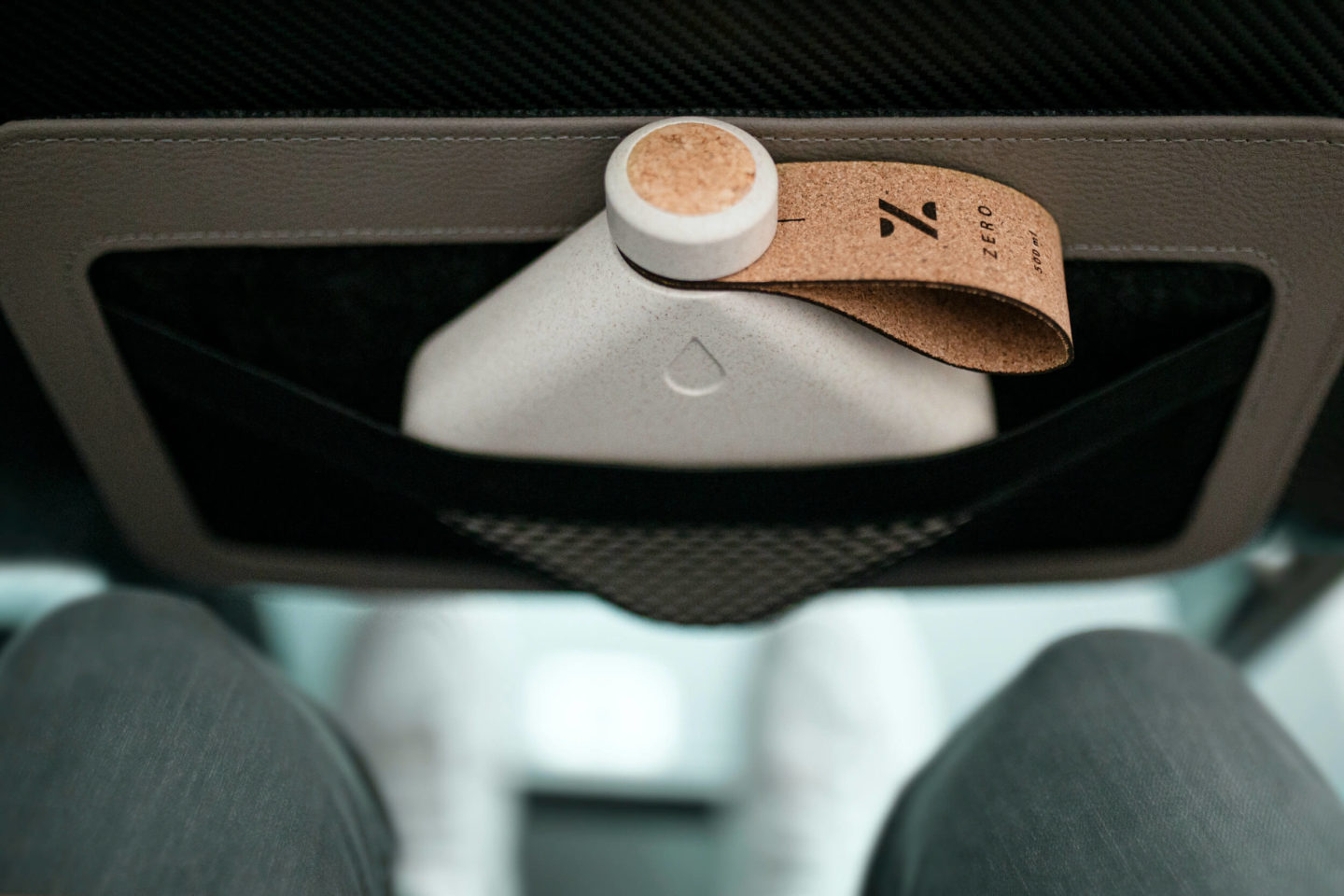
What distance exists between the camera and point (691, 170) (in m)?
0.36

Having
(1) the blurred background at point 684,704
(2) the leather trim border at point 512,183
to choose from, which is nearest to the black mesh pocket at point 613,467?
(2) the leather trim border at point 512,183

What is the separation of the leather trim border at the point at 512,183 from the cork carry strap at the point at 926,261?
17mm

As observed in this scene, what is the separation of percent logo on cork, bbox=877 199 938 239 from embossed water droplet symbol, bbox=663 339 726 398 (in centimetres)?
8

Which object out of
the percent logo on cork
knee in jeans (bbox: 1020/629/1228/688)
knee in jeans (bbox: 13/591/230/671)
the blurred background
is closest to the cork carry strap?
the percent logo on cork

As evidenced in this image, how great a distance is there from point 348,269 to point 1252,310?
0.38 m

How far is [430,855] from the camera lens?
0.80m

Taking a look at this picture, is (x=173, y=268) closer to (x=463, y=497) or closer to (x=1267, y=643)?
(x=463, y=497)

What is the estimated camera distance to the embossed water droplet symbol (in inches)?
14.9

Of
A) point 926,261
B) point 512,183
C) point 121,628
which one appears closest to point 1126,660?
point 926,261

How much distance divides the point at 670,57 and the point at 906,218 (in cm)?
11

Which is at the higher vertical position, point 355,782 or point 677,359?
point 677,359

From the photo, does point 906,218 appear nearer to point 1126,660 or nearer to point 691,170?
point 691,170

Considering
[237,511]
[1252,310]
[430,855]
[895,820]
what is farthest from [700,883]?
[1252,310]

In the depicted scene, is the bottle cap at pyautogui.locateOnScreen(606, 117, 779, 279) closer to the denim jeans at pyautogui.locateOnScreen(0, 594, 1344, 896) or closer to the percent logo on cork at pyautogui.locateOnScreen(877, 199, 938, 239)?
the percent logo on cork at pyautogui.locateOnScreen(877, 199, 938, 239)
